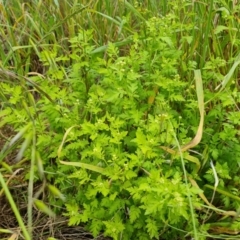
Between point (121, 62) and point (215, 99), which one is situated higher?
point (121, 62)

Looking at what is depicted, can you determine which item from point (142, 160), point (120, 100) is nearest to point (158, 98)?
point (120, 100)

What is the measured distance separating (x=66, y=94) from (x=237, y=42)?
0.65 meters

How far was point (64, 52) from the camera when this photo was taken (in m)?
2.51

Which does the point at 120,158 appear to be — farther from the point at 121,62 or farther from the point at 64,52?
the point at 64,52

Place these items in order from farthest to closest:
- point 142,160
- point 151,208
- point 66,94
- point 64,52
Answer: point 64,52 → point 66,94 → point 142,160 → point 151,208

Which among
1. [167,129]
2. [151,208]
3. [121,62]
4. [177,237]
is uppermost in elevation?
[121,62]

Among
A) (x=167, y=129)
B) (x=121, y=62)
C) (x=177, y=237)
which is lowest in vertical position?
(x=177, y=237)

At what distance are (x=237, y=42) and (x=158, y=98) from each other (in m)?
0.43

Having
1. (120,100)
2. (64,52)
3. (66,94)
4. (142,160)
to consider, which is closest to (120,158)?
(142,160)

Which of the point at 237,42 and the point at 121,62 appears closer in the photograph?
the point at 121,62

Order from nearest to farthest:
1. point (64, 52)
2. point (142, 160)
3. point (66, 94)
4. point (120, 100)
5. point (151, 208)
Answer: point (151, 208), point (142, 160), point (120, 100), point (66, 94), point (64, 52)

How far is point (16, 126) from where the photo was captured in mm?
1791

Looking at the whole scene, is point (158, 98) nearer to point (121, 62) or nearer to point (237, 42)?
point (121, 62)

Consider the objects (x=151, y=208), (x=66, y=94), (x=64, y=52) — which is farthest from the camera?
(x=64, y=52)
